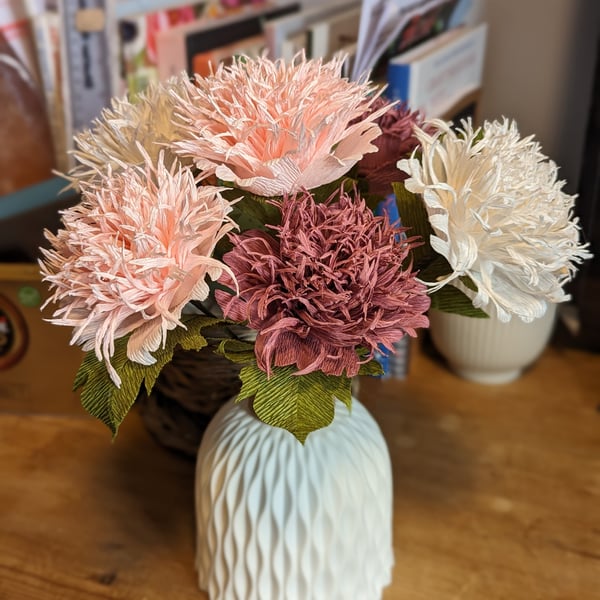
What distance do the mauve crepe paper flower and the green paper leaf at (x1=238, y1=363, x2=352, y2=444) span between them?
0.02m

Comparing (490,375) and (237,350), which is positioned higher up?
(237,350)

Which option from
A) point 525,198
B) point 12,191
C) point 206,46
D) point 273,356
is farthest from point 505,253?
point 12,191

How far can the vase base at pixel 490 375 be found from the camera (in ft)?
2.81

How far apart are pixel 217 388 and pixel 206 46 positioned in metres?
0.41

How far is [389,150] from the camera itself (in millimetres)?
522

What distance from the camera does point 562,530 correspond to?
26.1 inches

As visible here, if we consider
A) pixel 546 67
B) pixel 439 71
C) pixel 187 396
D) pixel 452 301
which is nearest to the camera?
pixel 452 301

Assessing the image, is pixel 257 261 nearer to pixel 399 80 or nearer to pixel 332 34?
pixel 399 80

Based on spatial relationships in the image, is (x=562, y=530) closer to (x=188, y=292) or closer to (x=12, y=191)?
(x=188, y=292)

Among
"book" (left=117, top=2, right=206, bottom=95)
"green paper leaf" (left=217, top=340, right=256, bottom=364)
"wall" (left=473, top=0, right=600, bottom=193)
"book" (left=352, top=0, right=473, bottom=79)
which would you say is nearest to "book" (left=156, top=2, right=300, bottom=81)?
"book" (left=117, top=2, right=206, bottom=95)

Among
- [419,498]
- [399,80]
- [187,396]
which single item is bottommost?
[419,498]

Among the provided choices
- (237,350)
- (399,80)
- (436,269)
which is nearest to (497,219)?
(436,269)

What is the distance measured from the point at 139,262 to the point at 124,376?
80 mm

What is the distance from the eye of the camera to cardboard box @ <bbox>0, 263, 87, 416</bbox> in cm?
72
